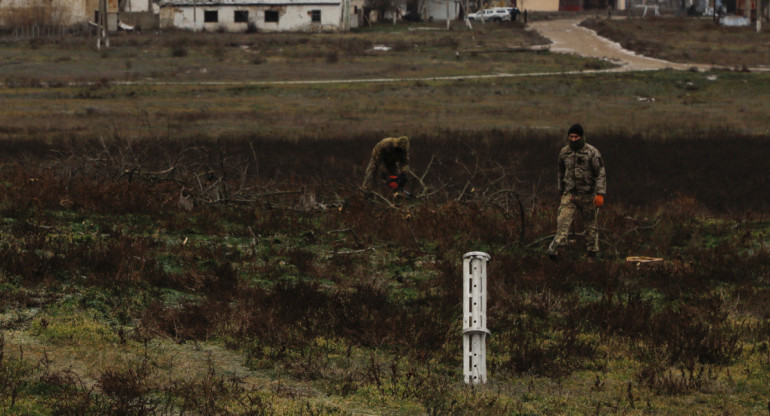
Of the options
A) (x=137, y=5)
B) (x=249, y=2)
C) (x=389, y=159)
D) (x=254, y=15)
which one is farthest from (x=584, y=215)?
(x=137, y=5)

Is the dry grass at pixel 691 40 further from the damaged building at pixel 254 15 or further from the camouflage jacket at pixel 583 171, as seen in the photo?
the camouflage jacket at pixel 583 171

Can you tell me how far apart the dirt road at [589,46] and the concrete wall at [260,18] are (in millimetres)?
15953

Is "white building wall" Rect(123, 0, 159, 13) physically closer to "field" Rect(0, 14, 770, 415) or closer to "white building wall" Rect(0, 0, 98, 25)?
"white building wall" Rect(0, 0, 98, 25)

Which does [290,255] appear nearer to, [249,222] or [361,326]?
[249,222]

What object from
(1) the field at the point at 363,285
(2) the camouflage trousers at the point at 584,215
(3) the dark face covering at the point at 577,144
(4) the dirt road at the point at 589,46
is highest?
(4) the dirt road at the point at 589,46

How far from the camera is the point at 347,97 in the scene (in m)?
44.0

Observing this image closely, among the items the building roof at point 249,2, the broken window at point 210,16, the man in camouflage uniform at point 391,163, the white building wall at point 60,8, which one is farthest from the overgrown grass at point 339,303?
the white building wall at point 60,8

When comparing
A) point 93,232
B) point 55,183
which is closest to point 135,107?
point 55,183

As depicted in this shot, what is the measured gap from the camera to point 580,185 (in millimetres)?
13977

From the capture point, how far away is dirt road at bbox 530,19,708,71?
2211 inches

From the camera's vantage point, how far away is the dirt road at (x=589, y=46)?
5616 centimetres

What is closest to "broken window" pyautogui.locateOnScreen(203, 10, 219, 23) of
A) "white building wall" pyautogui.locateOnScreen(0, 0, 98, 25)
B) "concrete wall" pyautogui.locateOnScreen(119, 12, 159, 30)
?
"concrete wall" pyautogui.locateOnScreen(119, 12, 159, 30)

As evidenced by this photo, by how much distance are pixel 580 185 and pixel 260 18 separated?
69715mm

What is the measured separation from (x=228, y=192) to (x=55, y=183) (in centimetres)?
259
